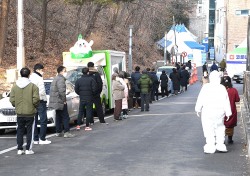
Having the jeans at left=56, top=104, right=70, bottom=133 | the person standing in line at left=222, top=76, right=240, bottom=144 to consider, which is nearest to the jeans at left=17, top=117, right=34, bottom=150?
the jeans at left=56, top=104, right=70, bottom=133

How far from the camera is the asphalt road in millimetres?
10883

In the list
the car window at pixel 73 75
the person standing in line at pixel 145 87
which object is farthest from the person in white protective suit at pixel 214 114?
the person standing in line at pixel 145 87

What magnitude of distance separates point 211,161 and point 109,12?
50.4 meters

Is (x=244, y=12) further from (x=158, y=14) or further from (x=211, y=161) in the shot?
(x=158, y=14)

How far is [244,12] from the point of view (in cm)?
3047

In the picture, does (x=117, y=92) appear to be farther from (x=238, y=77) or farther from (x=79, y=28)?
(x=238, y=77)

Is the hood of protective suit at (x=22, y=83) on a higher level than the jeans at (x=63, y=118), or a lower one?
higher

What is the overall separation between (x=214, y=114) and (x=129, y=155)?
1926 mm

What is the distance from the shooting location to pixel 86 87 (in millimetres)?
17672

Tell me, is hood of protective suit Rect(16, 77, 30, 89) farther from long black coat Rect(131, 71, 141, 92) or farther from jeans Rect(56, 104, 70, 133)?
long black coat Rect(131, 71, 141, 92)

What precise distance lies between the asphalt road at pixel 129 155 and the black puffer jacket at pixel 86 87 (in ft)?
3.19

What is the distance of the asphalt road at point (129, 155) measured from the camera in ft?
35.7

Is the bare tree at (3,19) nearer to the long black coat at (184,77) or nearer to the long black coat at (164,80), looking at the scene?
the long black coat at (164,80)

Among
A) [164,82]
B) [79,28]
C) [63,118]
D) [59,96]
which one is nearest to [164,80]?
[164,82]
